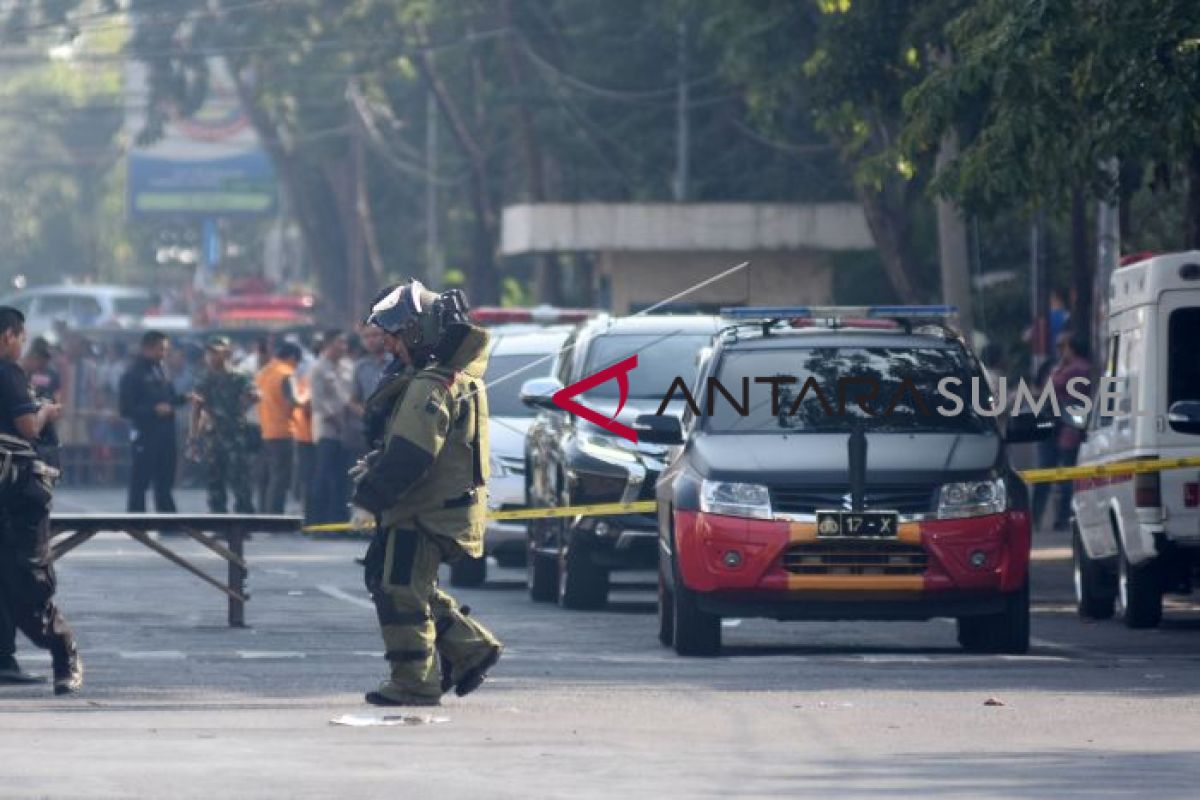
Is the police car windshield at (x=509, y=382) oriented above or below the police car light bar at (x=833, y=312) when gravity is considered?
below

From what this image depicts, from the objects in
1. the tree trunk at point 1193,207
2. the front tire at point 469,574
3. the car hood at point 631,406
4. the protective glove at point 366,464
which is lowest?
the front tire at point 469,574

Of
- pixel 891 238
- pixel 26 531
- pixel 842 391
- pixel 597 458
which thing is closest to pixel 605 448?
pixel 597 458

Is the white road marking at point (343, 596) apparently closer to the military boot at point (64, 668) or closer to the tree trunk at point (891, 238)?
the military boot at point (64, 668)

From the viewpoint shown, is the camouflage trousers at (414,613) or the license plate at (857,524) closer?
the camouflage trousers at (414,613)

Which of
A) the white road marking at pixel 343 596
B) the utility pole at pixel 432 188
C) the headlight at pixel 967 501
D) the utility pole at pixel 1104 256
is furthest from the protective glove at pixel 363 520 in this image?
the utility pole at pixel 432 188

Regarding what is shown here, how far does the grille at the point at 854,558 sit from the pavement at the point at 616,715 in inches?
18.8

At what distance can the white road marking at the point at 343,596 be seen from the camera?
2075cm

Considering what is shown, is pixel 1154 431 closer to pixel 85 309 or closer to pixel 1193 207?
pixel 1193 207

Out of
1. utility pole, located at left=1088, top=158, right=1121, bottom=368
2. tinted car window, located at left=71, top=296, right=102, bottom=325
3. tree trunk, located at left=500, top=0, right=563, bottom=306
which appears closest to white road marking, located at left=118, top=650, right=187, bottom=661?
utility pole, located at left=1088, top=158, right=1121, bottom=368

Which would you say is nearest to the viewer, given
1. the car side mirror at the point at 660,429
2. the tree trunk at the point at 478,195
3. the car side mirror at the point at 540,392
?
the car side mirror at the point at 660,429

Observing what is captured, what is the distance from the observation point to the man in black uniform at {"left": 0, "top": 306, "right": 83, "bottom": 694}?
14180 millimetres

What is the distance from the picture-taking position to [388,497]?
1295cm

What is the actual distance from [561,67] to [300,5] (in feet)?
28.1

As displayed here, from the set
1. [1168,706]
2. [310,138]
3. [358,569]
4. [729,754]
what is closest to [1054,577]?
[358,569]
